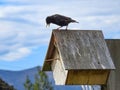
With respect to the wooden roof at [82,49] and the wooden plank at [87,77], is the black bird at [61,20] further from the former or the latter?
the wooden plank at [87,77]

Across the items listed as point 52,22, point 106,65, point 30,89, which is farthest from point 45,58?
point 30,89

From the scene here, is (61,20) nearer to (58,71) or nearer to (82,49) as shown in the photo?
(82,49)

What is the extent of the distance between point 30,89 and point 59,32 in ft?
95.2

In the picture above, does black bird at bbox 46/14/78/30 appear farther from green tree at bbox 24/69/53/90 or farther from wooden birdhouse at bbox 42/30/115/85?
green tree at bbox 24/69/53/90

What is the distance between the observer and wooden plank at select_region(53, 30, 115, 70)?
7.52 meters

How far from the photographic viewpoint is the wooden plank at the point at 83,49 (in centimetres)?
752

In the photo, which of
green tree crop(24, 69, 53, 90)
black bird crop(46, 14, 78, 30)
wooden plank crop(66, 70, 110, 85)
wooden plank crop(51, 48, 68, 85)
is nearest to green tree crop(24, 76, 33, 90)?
green tree crop(24, 69, 53, 90)

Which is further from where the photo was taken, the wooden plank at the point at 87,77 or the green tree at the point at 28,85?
the green tree at the point at 28,85

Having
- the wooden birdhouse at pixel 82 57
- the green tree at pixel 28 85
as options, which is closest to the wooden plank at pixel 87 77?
the wooden birdhouse at pixel 82 57

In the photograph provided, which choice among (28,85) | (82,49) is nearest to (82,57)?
(82,49)

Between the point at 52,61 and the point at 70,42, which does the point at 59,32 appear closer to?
the point at 70,42

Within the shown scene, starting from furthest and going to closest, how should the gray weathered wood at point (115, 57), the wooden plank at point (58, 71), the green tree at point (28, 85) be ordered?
the green tree at point (28, 85) < the gray weathered wood at point (115, 57) < the wooden plank at point (58, 71)

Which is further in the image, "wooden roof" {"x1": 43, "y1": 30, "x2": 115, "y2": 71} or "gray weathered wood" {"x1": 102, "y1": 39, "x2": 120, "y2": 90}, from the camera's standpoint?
"gray weathered wood" {"x1": 102, "y1": 39, "x2": 120, "y2": 90}

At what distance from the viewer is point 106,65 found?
7605 millimetres
